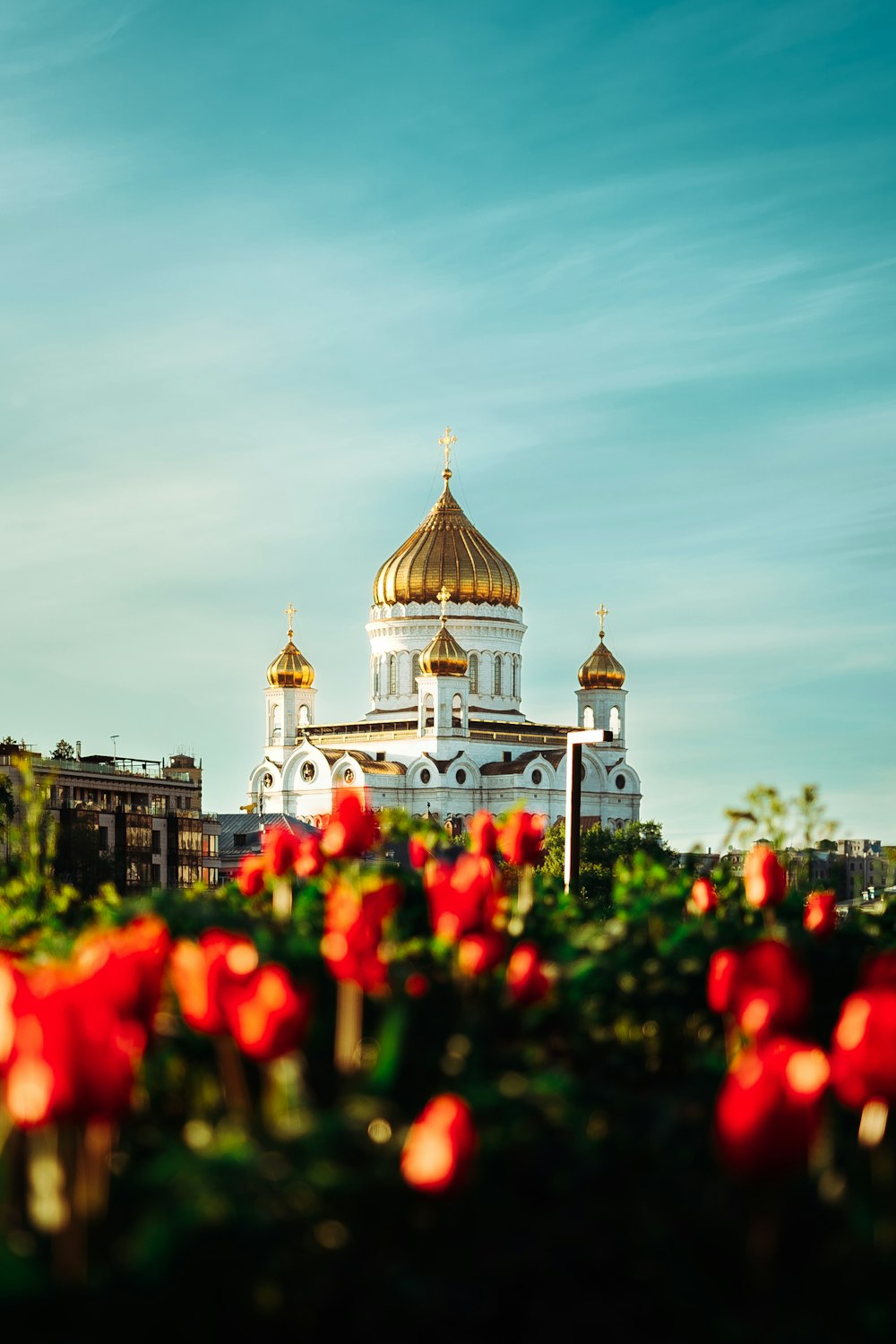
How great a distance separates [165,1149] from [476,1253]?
2.22 feet

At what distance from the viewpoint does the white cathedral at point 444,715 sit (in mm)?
69688

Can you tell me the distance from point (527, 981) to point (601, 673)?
70.7 m

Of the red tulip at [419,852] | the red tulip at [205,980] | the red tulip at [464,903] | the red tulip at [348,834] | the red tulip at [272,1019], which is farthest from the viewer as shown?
the red tulip at [419,852]

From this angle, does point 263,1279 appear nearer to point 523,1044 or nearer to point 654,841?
point 523,1044

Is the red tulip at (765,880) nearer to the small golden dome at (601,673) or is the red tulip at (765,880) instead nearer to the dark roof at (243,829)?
the dark roof at (243,829)

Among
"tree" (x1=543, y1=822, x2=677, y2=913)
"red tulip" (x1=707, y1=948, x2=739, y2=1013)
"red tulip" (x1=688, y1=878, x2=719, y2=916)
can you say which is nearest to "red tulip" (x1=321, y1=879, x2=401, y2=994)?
"red tulip" (x1=707, y1=948, x2=739, y2=1013)

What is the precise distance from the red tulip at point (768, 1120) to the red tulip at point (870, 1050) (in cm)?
27

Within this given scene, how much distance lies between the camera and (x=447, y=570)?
7238 centimetres

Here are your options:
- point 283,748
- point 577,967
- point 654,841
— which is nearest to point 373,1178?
point 577,967

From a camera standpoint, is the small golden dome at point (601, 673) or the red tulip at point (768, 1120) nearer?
the red tulip at point (768, 1120)

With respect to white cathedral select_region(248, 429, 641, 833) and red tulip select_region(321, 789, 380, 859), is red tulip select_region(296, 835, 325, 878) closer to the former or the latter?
red tulip select_region(321, 789, 380, 859)

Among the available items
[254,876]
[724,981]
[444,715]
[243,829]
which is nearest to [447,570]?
[444,715]

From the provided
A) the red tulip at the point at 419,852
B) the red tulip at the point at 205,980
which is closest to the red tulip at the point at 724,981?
the red tulip at the point at 205,980

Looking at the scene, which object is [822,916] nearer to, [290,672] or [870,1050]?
[870,1050]
